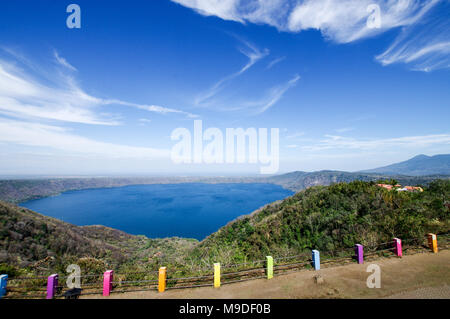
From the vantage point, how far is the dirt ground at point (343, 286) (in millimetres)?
5578

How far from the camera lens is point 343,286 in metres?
6.02

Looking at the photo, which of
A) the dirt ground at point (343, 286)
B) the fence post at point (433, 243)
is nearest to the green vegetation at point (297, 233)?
the fence post at point (433, 243)

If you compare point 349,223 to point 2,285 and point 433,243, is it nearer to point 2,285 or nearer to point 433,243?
point 433,243

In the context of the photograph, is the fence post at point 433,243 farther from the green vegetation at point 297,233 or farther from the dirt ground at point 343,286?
the dirt ground at point 343,286

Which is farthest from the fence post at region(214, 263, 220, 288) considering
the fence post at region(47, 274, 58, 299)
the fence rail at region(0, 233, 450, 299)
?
the fence post at region(47, 274, 58, 299)

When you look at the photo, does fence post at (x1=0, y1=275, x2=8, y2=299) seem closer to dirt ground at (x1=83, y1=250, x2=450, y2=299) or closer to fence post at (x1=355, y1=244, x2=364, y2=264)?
dirt ground at (x1=83, y1=250, x2=450, y2=299)

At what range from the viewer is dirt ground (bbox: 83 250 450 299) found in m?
5.58

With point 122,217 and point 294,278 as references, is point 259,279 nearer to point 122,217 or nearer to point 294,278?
point 294,278

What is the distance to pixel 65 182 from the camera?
611ft

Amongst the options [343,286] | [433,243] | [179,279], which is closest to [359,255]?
[343,286]

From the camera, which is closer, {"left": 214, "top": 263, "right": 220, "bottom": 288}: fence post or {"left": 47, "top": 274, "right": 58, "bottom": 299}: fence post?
{"left": 47, "top": 274, "right": 58, "bottom": 299}: fence post

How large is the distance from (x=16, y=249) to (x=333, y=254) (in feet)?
98.8

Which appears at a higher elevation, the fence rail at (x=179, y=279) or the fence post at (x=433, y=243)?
the fence post at (x=433, y=243)

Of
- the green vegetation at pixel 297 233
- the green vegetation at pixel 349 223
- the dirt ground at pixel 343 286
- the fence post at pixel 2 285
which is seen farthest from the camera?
the green vegetation at pixel 349 223
